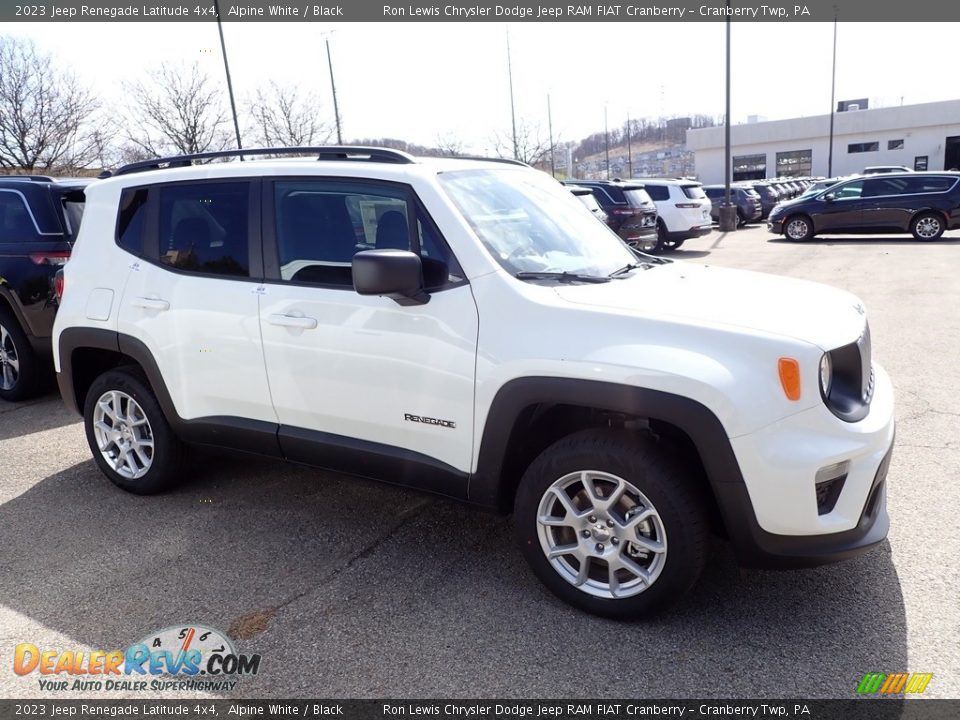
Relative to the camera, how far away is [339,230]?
Answer: 3.65 metres

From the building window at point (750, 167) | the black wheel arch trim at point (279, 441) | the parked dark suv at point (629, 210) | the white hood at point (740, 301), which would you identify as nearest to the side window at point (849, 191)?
the parked dark suv at point (629, 210)

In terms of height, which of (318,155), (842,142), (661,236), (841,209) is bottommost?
(661,236)

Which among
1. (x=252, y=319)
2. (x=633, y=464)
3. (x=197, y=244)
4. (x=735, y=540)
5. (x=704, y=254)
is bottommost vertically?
(x=704, y=254)

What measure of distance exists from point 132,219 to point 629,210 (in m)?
12.5

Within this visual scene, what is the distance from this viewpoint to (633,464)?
9.59ft

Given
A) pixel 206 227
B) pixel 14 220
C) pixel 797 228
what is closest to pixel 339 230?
pixel 206 227

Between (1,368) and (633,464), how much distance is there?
645 centimetres

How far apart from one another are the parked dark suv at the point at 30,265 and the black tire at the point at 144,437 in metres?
2.46

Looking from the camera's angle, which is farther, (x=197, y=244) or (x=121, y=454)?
(x=121, y=454)

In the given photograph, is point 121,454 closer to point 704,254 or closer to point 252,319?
point 252,319

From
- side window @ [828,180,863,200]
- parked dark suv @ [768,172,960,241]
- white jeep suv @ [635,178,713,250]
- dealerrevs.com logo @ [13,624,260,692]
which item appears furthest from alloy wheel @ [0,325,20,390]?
side window @ [828,180,863,200]

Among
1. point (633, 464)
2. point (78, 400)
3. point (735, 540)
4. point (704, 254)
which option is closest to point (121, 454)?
point (78, 400)

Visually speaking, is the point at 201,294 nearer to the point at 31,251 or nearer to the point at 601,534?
the point at 601,534

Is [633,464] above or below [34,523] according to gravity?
above
